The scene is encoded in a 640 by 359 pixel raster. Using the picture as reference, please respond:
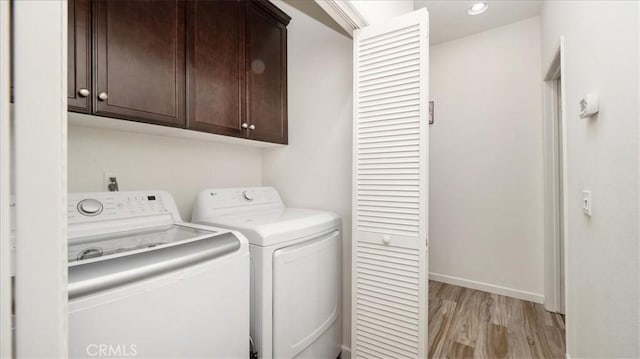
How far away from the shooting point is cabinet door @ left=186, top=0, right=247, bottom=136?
5.05 ft

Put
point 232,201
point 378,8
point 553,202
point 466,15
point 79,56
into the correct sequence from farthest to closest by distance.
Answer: point 466,15 < point 553,202 < point 232,201 < point 378,8 < point 79,56

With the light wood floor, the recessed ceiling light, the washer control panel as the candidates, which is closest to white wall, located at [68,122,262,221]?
the washer control panel

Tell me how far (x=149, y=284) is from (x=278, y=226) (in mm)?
641

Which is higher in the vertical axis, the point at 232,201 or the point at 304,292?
the point at 232,201

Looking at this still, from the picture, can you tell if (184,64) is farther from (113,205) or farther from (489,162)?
(489,162)

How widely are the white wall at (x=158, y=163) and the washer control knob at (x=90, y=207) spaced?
0.21 m

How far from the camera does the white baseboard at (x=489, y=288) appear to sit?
2.58 m

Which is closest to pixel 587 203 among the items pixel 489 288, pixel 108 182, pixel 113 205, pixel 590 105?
pixel 590 105

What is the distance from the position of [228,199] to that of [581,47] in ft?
7.09

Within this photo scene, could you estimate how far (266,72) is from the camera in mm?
2014

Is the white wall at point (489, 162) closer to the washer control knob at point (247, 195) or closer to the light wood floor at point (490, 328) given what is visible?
the light wood floor at point (490, 328)

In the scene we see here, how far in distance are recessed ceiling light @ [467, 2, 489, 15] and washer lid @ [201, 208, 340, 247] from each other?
222 cm

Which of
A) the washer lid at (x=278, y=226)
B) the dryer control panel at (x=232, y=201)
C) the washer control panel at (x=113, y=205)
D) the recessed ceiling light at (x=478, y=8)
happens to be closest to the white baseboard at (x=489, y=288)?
the washer lid at (x=278, y=226)

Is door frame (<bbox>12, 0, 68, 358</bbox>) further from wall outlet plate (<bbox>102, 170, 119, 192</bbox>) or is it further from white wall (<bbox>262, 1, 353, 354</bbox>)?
white wall (<bbox>262, 1, 353, 354</bbox>)
